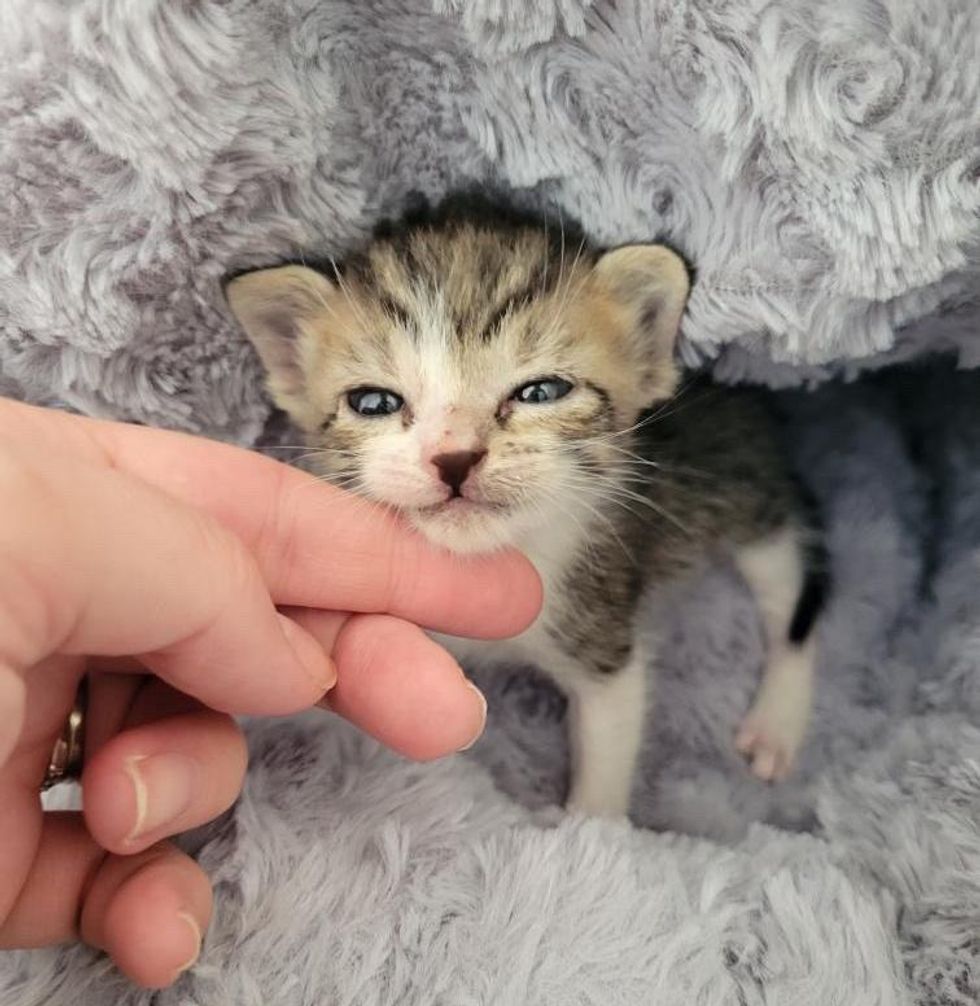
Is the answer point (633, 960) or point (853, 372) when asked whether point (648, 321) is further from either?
point (633, 960)

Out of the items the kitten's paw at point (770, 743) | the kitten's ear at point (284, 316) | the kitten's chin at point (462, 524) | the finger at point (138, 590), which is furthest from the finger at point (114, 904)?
the kitten's paw at point (770, 743)

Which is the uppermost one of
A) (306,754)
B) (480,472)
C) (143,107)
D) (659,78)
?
(659,78)

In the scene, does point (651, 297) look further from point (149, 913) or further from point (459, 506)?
point (149, 913)

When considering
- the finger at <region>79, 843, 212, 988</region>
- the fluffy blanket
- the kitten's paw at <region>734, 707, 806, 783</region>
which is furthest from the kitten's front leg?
the finger at <region>79, 843, 212, 988</region>

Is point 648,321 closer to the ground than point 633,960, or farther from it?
farther from it

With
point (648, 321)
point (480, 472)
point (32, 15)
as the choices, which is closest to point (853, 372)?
point (648, 321)
